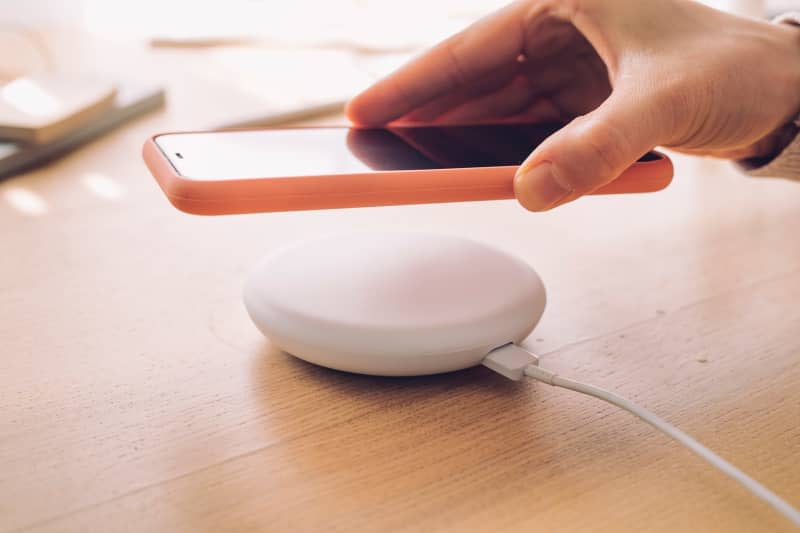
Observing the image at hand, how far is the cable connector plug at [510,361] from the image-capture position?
0.44 meters

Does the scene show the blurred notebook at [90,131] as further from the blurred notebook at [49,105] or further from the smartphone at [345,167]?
the smartphone at [345,167]

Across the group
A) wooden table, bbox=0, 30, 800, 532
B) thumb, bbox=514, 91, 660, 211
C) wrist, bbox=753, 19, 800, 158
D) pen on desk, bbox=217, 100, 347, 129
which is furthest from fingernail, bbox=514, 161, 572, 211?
pen on desk, bbox=217, 100, 347, 129

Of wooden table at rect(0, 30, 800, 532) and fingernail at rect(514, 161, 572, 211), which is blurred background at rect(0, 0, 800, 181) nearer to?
wooden table at rect(0, 30, 800, 532)

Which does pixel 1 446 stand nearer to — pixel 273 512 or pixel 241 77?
pixel 273 512

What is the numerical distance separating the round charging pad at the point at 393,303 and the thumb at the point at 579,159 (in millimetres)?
59

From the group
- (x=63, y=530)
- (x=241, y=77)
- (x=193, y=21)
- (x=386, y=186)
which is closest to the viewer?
(x=63, y=530)

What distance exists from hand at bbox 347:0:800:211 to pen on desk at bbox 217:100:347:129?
10.3 inches

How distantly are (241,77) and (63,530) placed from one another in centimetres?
95

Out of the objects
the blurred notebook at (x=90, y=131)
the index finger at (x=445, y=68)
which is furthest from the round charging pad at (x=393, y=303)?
the blurred notebook at (x=90, y=131)

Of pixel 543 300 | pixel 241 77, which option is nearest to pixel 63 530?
pixel 543 300

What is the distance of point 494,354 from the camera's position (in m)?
0.45

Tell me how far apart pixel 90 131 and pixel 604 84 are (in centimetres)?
57

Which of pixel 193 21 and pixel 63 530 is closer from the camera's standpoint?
pixel 63 530

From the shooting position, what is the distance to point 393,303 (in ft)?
1.47
